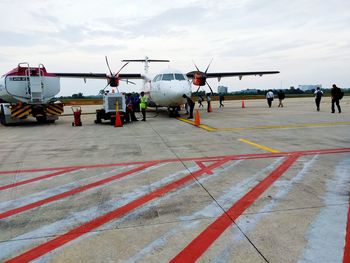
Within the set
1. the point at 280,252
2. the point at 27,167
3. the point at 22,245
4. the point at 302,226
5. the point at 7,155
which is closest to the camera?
the point at 280,252

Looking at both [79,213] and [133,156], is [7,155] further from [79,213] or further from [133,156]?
[79,213]

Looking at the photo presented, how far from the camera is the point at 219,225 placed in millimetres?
3740

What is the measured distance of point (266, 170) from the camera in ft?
20.2

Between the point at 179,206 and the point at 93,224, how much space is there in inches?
46.0

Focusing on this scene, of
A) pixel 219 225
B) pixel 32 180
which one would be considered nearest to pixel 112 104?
pixel 32 180

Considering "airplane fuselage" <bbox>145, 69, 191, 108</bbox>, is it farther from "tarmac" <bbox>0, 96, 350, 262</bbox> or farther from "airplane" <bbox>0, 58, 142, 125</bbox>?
"tarmac" <bbox>0, 96, 350, 262</bbox>

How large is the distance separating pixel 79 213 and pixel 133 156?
3.82 meters

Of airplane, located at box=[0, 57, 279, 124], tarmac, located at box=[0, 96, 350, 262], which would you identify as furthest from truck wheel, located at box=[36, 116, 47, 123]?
tarmac, located at box=[0, 96, 350, 262]

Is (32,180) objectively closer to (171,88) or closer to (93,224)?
(93,224)

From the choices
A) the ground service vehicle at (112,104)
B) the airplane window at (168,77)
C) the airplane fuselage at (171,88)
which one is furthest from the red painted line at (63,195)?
the airplane window at (168,77)

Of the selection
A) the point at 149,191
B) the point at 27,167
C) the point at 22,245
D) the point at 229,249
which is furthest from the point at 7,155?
the point at 229,249

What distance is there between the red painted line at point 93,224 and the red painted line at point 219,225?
1.18 meters

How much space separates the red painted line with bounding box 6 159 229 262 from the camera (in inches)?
126

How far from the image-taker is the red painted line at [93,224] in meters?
3.20
